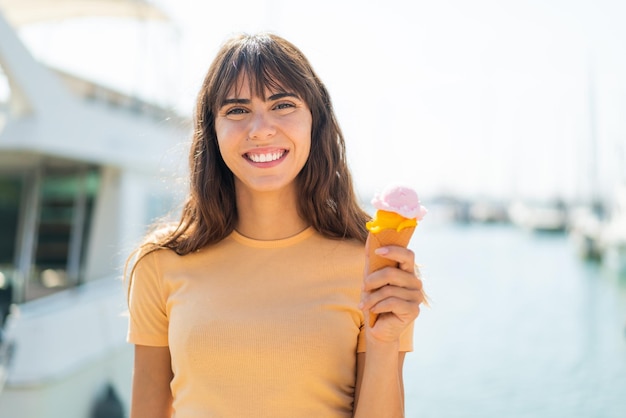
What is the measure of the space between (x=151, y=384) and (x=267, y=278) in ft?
1.70

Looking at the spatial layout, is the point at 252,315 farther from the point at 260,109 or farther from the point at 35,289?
the point at 35,289

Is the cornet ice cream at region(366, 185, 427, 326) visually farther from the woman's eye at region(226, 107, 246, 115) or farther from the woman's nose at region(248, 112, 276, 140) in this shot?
the woman's eye at region(226, 107, 246, 115)

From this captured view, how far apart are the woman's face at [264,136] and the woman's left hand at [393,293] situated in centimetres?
46

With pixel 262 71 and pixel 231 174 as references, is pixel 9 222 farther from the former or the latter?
pixel 262 71

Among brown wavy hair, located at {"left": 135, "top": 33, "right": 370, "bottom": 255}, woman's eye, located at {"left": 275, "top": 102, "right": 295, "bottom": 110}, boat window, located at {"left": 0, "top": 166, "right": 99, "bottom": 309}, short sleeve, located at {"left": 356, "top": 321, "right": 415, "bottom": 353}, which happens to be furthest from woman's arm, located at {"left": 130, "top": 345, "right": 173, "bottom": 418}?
boat window, located at {"left": 0, "top": 166, "right": 99, "bottom": 309}

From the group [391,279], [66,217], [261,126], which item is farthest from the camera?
[66,217]

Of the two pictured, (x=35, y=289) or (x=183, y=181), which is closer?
(x=183, y=181)

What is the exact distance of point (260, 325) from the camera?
1754 mm

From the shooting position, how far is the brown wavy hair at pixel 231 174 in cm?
184

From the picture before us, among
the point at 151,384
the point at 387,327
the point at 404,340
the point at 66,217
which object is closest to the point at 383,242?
the point at 387,327

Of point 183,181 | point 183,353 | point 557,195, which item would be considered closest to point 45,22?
point 183,181

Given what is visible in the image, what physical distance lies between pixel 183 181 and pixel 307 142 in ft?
2.30

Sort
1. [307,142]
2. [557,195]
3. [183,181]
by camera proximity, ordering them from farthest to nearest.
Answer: [557,195] < [183,181] < [307,142]

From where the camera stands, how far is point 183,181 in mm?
2369
